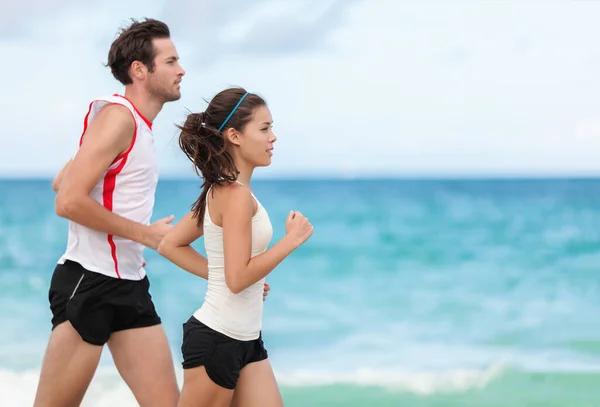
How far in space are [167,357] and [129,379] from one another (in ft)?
0.52

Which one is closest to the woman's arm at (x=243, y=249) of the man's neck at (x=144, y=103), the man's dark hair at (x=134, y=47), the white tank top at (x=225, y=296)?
the white tank top at (x=225, y=296)

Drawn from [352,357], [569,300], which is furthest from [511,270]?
[352,357]

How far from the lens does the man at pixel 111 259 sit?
3344 millimetres

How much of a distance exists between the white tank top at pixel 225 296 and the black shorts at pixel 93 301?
0.45 m

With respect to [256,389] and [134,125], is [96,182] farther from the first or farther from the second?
[256,389]

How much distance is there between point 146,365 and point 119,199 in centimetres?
60

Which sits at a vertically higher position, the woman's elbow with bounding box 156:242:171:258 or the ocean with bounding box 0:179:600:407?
the ocean with bounding box 0:179:600:407

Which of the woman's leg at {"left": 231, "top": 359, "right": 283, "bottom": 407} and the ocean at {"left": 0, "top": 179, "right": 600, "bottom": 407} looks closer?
the woman's leg at {"left": 231, "top": 359, "right": 283, "bottom": 407}

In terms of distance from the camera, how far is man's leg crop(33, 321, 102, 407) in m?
3.41

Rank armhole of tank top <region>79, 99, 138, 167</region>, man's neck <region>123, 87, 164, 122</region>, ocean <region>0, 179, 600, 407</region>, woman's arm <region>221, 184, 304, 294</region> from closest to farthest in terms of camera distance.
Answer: woman's arm <region>221, 184, 304, 294</region>, armhole of tank top <region>79, 99, 138, 167</region>, man's neck <region>123, 87, 164, 122</region>, ocean <region>0, 179, 600, 407</region>

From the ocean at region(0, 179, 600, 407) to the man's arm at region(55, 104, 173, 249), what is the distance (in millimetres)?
4003

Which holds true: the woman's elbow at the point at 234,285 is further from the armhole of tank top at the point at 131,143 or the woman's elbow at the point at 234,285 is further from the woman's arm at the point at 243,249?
the armhole of tank top at the point at 131,143

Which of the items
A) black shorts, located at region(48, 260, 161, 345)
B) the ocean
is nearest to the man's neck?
black shorts, located at region(48, 260, 161, 345)

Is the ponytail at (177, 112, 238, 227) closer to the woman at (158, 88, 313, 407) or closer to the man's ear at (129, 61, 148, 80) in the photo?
the woman at (158, 88, 313, 407)
